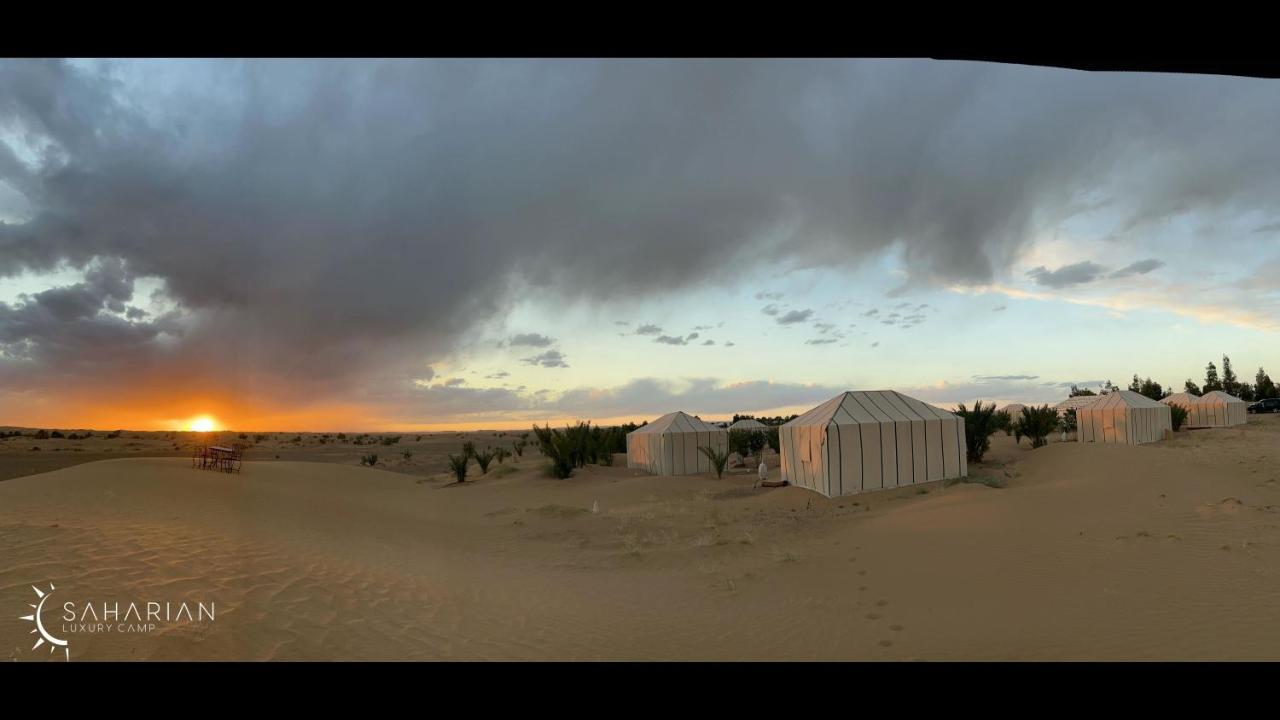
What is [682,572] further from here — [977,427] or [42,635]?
[977,427]

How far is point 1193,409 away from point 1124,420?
17.4m

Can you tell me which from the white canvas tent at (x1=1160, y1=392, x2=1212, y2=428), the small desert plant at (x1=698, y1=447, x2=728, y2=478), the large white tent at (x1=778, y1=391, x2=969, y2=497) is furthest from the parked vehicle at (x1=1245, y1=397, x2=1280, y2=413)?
the small desert plant at (x1=698, y1=447, x2=728, y2=478)

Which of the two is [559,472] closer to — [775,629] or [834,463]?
[834,463]

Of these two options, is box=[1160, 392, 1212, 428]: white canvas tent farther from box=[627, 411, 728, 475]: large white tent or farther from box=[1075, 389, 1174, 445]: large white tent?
box=[627, 411, 728, 475]: large white tent

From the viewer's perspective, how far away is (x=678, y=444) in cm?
2106

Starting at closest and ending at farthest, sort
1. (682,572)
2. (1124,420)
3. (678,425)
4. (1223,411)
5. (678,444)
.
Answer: (682,572)
(678,444)
(678,425)
(1124,420)
(1223,411)

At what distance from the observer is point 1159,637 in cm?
448

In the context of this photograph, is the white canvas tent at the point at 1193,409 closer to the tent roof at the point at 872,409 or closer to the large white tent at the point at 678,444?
the tent roof at the point at 872,409

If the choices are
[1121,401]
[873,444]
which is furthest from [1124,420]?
[873,444]

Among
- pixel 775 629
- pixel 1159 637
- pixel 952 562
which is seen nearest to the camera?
pixel 1159 637
